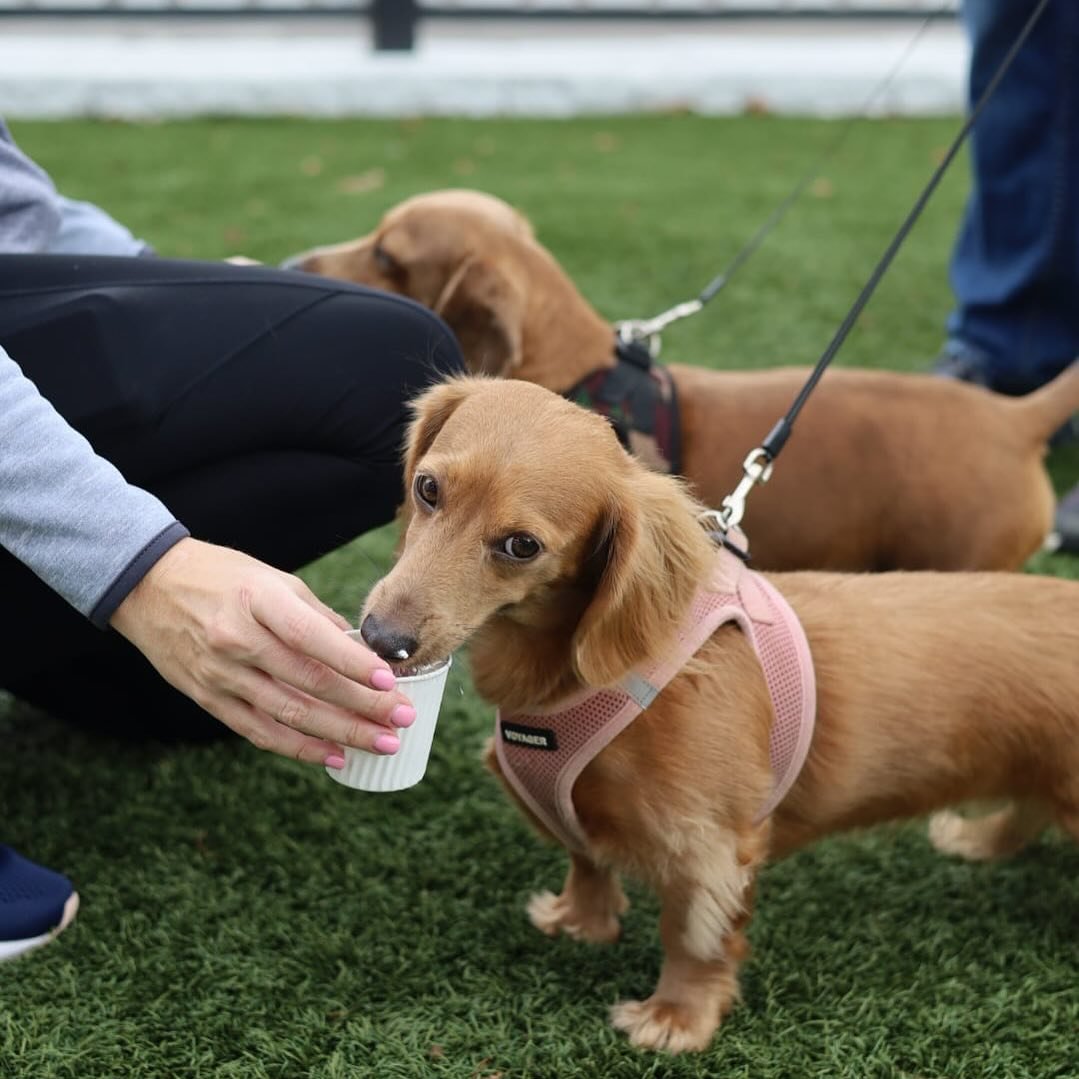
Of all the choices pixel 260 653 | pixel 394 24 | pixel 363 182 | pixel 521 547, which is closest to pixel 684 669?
pixel 521 547

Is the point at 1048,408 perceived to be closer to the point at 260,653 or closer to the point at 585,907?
the point at 585,907

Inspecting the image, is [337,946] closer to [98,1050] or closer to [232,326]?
[98,1050]

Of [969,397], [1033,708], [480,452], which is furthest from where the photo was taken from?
[969,397]

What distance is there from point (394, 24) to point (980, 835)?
6.65m

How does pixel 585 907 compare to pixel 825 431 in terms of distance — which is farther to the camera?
pixel 825 431

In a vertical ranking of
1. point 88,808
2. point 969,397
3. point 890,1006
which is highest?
point 969,397

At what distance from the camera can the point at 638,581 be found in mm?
1555

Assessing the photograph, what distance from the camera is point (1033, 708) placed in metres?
1.84

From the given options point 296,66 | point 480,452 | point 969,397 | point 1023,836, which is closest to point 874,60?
point 296,66

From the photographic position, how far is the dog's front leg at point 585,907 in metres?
1.95

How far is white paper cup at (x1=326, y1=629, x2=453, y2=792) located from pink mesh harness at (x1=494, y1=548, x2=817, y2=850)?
27cm

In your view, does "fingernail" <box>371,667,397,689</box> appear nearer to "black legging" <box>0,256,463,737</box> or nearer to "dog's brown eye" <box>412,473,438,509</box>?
"dog's brown eye" <box>412,473,438,509</box>

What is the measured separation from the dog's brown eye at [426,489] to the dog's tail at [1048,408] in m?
1.66

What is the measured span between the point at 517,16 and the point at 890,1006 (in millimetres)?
7305
